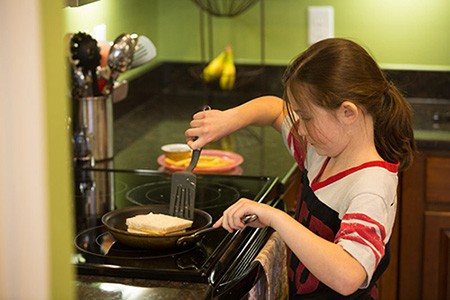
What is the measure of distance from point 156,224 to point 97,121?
78cm

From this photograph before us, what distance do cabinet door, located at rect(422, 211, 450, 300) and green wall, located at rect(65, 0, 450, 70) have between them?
2.30 feet

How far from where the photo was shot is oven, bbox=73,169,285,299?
163cm

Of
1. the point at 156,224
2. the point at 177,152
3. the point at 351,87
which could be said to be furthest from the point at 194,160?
the point at 177,152

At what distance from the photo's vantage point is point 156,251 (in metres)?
1.77

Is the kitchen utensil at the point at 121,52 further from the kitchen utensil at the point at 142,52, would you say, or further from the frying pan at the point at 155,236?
the frying pan at the point at 155,236

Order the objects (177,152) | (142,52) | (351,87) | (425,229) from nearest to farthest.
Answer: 1. (351,87)
2. (177,152)
3. (142,52)
4. (425,229)

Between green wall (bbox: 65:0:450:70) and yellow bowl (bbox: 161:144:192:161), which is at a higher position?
green wall (bbox: 65:0:450:70)

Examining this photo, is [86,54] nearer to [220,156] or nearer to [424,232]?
[220,156]

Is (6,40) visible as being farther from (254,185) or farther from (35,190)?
(254,185)

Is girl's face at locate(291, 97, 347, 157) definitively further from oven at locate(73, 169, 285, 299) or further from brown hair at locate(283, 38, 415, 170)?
oven at locate(73, 169, 285, 299)

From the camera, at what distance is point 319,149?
1.74m

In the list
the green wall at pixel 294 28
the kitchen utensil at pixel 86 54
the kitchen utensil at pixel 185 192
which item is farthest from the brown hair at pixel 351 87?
the green wall at pixel 294 28

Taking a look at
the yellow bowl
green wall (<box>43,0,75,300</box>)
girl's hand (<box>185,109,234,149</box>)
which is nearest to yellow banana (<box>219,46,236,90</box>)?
the yellow bowl

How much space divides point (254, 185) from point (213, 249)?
19.9 inches
